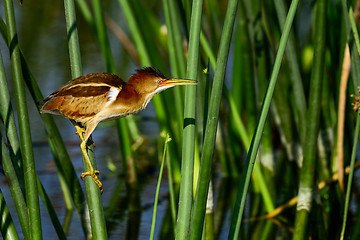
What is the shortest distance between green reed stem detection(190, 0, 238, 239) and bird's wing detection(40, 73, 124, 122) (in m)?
0.69

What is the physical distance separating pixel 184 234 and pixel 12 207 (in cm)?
225

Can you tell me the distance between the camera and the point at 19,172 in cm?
248

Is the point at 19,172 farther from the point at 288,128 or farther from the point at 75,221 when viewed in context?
the point at 288,128

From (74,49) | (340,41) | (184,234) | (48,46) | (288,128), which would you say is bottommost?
(184,234)

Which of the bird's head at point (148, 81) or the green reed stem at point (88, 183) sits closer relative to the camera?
the green reed stem at point (88, 183)

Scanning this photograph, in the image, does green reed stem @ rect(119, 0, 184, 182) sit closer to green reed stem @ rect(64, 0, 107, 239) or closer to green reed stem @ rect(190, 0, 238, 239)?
green reed stem @ rect(64, 0, 107, 239)

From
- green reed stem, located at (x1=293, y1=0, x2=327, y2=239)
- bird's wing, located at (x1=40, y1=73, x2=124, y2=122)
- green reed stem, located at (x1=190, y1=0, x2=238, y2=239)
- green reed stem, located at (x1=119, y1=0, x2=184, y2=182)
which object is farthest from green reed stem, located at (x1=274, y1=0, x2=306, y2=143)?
green reed stem, located at (x1=190, y1=0, x2=238, y2=239)

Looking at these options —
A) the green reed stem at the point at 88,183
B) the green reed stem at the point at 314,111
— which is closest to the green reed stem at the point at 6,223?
the green reed stem at the point at 88,183

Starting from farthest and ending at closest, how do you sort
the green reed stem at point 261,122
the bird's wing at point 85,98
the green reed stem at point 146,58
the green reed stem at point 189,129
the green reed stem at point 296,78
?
the green reed stem at point 146,58 < the green reed stem at point 296,78 < the bird's wing at point 85,98 < the green reed stem at point 261,122 < the green reed stem at point 189,129

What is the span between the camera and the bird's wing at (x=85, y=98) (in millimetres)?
2562

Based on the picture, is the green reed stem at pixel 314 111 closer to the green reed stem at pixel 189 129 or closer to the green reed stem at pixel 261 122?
the green reed stem at pixel 261 122

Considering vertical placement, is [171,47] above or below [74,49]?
above

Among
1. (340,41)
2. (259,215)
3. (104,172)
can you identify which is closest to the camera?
(340,41)

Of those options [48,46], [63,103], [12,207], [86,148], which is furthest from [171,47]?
[48,46]
